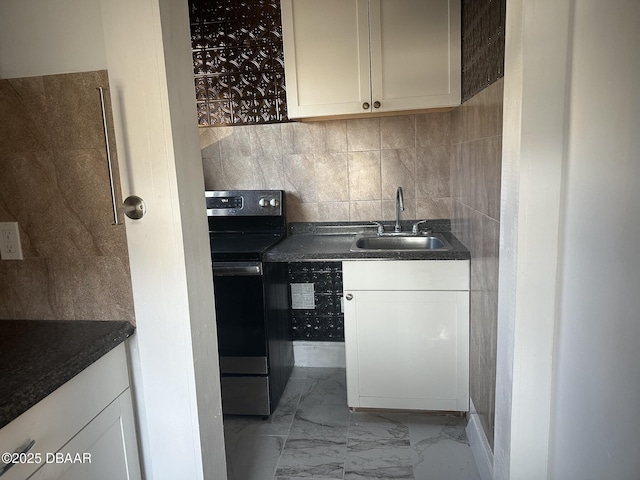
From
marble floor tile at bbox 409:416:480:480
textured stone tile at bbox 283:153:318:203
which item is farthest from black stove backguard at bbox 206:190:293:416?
marble floor tile at bbox 409:416:480:480

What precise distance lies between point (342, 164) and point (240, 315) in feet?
3.66

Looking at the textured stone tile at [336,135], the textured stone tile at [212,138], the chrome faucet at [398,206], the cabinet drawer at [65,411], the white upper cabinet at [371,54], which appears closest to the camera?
the cabinet drawer at [65,411]

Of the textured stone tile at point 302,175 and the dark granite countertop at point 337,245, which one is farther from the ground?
the textured stone tile at point 302,175

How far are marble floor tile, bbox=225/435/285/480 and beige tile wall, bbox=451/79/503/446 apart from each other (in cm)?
95

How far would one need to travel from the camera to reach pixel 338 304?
2.79m

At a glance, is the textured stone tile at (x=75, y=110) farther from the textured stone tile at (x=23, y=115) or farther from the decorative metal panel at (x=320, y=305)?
the decorative metal panel at (x=320, y=305)

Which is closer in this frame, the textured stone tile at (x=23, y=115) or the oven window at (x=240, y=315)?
the textured stone tile at (x=23, y=115)

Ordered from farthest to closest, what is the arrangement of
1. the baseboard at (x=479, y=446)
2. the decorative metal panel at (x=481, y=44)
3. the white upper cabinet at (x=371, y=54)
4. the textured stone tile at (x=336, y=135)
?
1. the textured stone tile at (x=336, y=135)
2. the white upper cabinet at (x=371, y=54)
3. the baseboard at (x=479, y=446)
4. the decorative metal panel at (x=481, y=44)

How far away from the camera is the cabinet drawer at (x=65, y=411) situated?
824 millimetres

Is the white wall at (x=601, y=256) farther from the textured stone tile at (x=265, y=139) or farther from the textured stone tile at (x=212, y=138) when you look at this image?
the textured stone tile at (x=212, y=138)

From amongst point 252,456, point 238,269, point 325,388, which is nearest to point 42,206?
point 238,269

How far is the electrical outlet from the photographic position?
3.86ft

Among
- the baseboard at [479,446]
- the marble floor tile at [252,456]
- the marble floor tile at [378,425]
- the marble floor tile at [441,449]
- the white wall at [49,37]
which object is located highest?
the white wall at [49,37]

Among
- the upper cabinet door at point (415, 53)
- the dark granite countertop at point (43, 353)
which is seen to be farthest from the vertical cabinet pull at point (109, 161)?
Result: the upper cabinet door at point (415, 53)
